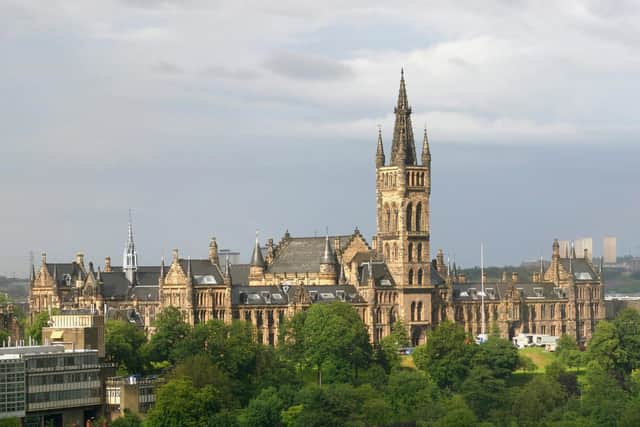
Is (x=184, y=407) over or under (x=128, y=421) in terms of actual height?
over

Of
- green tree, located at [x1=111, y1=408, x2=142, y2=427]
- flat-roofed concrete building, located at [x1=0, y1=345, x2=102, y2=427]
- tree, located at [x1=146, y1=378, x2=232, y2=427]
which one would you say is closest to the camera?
tree, located at [x1=146, y1=378, x2=232, y2=427]

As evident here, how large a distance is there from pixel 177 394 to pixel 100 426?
9029 mm

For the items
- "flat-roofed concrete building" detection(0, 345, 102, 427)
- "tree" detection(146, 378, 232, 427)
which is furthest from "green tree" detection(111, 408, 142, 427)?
"flat-roofed concrete building" detection(0, 345, 102, 427)

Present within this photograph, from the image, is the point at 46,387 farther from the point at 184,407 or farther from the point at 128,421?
the point at 184,407

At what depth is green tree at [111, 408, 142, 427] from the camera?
19425 centimetres

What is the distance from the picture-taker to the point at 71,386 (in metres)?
199

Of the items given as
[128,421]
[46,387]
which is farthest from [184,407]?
[46,387]

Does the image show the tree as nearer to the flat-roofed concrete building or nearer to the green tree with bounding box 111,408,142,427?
the green tree with bounding box 111,408,142,427

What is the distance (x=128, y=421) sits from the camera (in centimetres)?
19500

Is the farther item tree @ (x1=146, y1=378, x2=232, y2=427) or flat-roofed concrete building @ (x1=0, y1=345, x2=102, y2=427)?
flat-roofed concrete building @ (x1=0, y1=345, x2=102, y2=427)

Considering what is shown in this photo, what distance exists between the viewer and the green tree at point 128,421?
194250mm

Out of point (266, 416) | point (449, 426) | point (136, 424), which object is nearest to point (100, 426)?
point (136, 424)

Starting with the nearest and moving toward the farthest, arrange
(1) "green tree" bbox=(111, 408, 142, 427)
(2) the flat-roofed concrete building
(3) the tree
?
(3) the tree, (2) the flat-roofed concrete building, (1) "green tree" bbox=(111, 408, 142, 427)

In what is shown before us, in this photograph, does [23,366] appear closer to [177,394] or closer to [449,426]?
[177,394]
